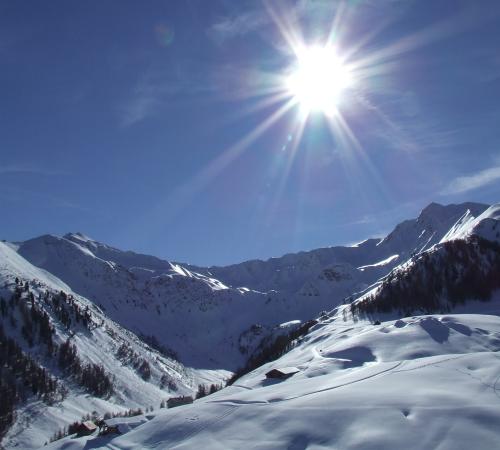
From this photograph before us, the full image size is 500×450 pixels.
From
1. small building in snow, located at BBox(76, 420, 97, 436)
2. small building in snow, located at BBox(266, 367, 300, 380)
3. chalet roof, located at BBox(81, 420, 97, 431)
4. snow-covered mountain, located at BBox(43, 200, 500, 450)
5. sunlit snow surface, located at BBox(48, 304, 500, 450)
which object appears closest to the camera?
sunlit snow surface, located at BBox(48, 304, 500, 450)

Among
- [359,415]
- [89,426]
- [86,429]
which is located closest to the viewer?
[359,415]

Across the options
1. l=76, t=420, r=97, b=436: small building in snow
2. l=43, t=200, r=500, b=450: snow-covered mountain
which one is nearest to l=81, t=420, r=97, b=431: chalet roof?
l=76, t=420, r=97, b=436: small building in snow

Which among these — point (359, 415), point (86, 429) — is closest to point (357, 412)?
point (359, 415)

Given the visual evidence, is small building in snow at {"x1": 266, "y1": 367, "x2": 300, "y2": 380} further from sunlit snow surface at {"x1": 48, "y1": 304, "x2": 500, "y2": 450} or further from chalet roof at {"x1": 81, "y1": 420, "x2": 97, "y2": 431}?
chalet roof at {"x1": 81, "y1": 420, "x2": 97, "y2": 431}

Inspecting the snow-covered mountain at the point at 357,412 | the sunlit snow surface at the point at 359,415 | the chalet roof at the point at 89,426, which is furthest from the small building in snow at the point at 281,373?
the chalet roof at the point at 89,426

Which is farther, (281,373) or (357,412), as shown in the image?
(281,373)

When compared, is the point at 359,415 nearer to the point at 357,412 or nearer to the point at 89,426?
the point at 357,412

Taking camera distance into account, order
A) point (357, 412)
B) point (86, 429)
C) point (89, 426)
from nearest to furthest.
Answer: point (357, 412) < point (86, 429) < point (89, 426)

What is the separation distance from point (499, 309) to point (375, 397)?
126605mm

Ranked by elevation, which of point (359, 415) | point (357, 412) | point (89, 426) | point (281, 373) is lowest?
point (89, 426)

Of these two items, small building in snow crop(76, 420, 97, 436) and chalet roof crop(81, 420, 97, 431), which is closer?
small building in snow crop(76, 420, 97, 436)

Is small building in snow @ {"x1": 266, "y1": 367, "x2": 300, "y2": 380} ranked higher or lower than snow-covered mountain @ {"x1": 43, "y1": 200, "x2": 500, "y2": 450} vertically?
higher

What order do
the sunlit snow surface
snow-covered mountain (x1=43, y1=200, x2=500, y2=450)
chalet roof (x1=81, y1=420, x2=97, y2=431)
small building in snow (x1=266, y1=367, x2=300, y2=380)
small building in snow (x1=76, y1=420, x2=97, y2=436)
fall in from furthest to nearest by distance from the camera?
small building in snow (x1=266, y1=367, x2=300, y2=380), chalet roof (x1=81, y1=420, x2=97, y2=431), small building in snow (x1=76, y1=420, x2=97, y2=436), snow-covered mountain (x1=43, y1=200, x2=500, y2=450), the sunlit snow surface

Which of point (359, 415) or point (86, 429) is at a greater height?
point (359, 415)
